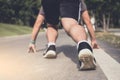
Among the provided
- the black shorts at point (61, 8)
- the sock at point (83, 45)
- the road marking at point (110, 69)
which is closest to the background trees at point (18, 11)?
the black shorts at point (61, 8)

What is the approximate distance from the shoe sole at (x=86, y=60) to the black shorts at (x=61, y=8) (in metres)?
1.38

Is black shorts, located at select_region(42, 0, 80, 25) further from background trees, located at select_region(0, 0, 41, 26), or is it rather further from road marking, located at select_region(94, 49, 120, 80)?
background trees, located at select_region(0, 0, 41, 26)

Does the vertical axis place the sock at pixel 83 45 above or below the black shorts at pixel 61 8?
below

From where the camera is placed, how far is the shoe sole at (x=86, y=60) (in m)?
5.23

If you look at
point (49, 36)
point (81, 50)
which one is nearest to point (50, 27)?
point (49, 36)

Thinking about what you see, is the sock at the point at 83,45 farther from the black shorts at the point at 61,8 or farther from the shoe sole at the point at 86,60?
the black shorts at the point at 61,8

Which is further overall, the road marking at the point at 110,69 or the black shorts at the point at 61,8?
the black shorts at the point at 61,8

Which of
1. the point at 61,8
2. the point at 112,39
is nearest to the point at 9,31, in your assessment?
the point at 112,39

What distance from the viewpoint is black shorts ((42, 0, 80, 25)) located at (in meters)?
6.64

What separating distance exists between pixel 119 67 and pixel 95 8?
47352 millimetres

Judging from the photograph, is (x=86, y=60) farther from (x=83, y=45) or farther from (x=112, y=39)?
(x=112, y=39)

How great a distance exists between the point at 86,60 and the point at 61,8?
68.5 inches

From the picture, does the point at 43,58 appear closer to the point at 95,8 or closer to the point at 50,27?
the point at 50,27

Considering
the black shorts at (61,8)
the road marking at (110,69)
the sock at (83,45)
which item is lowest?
the road marking at (110,69)
